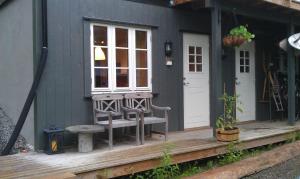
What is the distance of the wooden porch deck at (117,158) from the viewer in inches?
175

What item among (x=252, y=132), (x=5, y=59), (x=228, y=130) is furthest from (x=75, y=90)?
(x=252, y=132)

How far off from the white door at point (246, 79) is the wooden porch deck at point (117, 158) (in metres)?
1.92

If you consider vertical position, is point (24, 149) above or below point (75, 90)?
A: below

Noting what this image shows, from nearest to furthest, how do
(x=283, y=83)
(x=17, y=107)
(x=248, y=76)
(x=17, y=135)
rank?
(x=17, y=135) → (x=17, y=107) → (x=248, y=76) → (x=283, y=83)

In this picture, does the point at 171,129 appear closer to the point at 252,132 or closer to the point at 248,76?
the point at 252,132

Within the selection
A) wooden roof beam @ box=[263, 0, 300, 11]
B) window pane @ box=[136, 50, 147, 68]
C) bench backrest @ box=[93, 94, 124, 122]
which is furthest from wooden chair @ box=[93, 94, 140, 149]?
wooden roof beam @ box=[263, 0, 300, 11]

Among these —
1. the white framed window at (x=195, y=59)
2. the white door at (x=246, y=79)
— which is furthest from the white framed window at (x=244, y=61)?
the white framed window at (x=195, y=59)

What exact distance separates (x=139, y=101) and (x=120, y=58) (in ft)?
2.70

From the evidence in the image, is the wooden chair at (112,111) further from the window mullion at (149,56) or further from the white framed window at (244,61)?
the white framed window at (244,61)

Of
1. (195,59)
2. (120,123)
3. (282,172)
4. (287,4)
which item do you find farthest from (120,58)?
(287,4)

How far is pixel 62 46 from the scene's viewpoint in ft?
19.2

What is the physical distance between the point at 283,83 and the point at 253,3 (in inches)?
133

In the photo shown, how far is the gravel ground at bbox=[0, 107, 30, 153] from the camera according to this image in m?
5.96

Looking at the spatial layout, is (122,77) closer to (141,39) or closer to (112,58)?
(112,58)
